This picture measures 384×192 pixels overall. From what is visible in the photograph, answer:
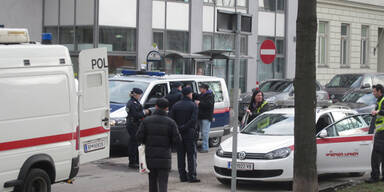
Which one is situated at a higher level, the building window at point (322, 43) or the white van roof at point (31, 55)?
the building window at point (322, 43)

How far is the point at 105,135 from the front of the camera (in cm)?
1059

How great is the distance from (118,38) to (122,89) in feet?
44.8

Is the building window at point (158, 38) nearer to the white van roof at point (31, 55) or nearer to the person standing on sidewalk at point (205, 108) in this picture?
the person standing on sidewalk at point (205, 108)

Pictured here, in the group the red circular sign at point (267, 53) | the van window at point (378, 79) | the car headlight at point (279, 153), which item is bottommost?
the car headlight at point (279, 153)

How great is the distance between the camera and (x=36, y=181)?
359 inches

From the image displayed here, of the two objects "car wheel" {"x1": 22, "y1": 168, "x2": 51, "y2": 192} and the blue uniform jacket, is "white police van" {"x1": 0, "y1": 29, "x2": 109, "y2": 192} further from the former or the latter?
the blue uniform jacket

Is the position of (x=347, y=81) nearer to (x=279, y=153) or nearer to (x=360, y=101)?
(x=360, y=101)

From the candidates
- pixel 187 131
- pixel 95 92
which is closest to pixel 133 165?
pixel 187 131

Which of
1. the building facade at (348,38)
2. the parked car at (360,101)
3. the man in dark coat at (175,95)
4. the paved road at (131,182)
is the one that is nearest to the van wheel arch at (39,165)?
the paved road at (131,182)

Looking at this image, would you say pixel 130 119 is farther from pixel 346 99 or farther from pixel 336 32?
pixel 336 32

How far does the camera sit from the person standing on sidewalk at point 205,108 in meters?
15.5

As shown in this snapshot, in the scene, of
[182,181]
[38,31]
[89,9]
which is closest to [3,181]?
[182,181]

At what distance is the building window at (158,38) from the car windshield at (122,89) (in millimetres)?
14245

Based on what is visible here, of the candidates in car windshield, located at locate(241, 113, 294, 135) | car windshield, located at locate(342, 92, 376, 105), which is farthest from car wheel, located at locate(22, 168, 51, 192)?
car windshield, located at locate(342, 92, 376, 105)
